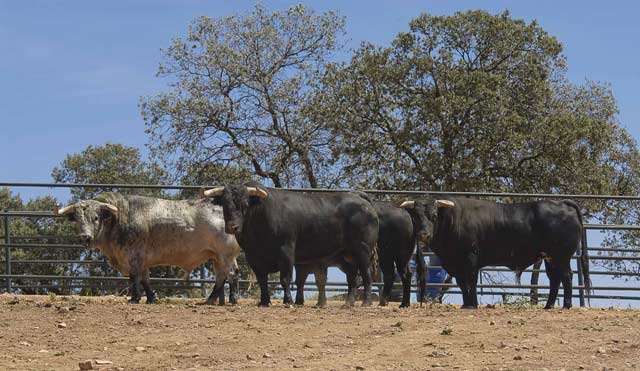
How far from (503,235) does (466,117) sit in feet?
52.3

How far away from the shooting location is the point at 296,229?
15.6 m

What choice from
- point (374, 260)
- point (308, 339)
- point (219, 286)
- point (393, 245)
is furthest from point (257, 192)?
point (308, 339)

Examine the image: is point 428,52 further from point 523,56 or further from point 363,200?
point 363,200

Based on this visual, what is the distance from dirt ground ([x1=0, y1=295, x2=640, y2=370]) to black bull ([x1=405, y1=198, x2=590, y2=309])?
A: 2634 mm

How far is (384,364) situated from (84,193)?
16946 millimetres

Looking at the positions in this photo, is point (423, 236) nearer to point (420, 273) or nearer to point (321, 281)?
point (420, 273)

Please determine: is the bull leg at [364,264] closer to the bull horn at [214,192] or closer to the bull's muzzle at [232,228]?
the bull's muzzle at [232,228]

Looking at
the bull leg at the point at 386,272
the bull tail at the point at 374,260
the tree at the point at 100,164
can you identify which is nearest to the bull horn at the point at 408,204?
the bull tail at the point at 374,260

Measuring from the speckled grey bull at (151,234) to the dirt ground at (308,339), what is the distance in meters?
2.10

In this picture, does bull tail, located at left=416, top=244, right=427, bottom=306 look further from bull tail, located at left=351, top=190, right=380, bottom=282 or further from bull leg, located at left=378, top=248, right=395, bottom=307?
bull tail, located at left=351, top=190, right=380, bottom=282

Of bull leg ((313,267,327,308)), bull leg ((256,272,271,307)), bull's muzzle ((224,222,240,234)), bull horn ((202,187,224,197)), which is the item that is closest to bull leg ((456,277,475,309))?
bull leg ((313,267,327,308))

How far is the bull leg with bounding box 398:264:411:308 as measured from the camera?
16.0 m

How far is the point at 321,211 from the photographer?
626 inches

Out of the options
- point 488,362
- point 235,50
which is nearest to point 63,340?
point 488,362
